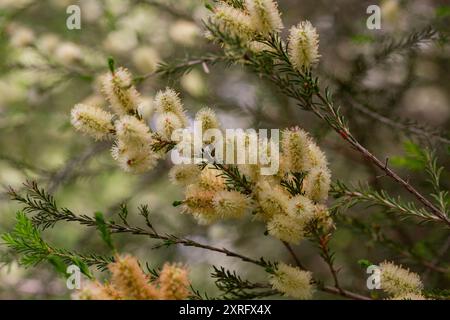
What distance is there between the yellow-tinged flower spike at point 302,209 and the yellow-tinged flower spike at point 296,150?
0.07m

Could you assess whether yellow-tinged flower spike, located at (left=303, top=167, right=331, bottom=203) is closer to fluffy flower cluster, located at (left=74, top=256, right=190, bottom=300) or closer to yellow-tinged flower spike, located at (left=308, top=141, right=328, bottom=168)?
yellow-tinged flower spike, located at (left=308, top=141, right=328, bottom=168)

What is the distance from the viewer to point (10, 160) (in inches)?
70.7

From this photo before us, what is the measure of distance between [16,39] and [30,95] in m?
0.33

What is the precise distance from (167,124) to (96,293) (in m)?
0.34

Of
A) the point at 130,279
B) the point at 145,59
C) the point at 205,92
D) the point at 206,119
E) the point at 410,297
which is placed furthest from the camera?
the point at 205,92

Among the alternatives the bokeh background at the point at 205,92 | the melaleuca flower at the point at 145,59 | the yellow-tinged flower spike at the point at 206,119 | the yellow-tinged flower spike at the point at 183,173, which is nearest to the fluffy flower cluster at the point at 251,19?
the yellow-tinged flower spike at the point at 206,119

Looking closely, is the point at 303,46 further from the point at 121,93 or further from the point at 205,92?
the point at 205,92

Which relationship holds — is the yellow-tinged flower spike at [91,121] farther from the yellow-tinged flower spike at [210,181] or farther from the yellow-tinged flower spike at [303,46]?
the yellow-tinged flower spike at [303,46]

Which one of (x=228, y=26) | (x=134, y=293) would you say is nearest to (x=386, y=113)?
(x=228, y=26)

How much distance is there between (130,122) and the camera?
976 mm

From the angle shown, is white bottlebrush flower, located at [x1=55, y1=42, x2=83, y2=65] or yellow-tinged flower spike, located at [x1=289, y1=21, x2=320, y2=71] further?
white bottlebrush flower, located at [x1=55, y1=42, x2=83, y2=65]

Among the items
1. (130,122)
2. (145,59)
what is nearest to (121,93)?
(130,122)

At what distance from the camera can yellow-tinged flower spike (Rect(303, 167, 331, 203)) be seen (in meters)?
0.99

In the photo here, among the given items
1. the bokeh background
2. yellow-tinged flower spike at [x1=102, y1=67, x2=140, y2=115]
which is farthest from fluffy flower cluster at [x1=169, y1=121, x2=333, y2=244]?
the bokeh background
